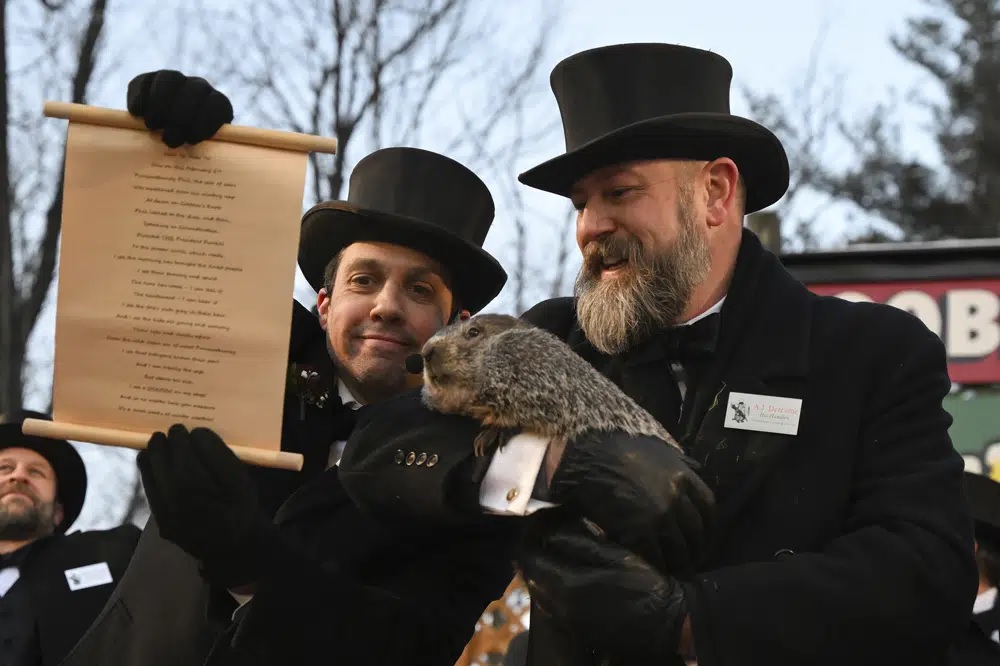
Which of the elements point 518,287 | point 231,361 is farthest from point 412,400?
point 518,287

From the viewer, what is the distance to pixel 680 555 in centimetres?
258

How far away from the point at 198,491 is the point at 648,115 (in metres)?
1.36

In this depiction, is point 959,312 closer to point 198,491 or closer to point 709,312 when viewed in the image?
point 709,312

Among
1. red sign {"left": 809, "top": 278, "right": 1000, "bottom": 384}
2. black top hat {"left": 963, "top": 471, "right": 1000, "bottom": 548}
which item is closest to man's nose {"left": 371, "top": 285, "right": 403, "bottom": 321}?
black top hat {"left": 963, "top": 471, "right": 1000, "bottom": 548}

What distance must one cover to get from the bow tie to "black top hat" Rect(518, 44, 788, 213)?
1.36 feet

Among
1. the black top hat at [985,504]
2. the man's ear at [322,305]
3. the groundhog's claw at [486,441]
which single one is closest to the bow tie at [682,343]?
the groundhog's claw at [486,441]

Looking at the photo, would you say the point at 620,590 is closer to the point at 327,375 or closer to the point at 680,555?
the point at 680,555

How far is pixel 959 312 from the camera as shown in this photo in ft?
29.2

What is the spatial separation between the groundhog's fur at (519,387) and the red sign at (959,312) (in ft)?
21.2

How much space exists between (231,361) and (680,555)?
1067 mm

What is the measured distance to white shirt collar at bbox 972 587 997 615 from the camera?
6.04 metres

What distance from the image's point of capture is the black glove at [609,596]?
97.3 inches

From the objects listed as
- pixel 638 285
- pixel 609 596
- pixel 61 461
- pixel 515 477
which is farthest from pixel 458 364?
pixel 61 461

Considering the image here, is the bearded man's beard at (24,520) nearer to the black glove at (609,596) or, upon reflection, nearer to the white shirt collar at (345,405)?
the white shirt collar at (345,405)
